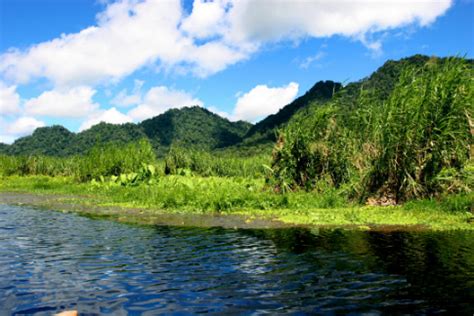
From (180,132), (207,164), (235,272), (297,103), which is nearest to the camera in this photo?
(235,272)

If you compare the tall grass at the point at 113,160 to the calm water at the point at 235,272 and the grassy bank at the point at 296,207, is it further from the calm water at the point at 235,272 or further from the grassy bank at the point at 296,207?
the calm water at the point at 235,272

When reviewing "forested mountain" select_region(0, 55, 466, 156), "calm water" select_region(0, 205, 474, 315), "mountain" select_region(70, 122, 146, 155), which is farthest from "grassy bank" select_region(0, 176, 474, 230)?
"mountain" select_region(70, 122, 146, 155)

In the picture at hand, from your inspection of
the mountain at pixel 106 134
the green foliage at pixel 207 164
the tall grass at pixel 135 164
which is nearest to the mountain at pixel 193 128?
the mountain at pixel 106 134

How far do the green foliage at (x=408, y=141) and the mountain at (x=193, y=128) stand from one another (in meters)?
119

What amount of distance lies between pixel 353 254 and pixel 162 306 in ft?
14.9

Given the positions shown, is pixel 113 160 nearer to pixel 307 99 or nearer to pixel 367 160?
pixel 367 160

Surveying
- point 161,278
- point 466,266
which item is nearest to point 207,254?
point 161,278

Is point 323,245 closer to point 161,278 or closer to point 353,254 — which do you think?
point 353,254

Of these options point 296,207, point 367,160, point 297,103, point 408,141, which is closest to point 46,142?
point 297,103

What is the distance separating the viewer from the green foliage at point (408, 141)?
14.5 metres

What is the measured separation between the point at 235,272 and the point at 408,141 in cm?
995

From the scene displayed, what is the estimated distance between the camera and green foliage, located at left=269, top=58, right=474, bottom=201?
14477mm

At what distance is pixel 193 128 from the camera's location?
156m

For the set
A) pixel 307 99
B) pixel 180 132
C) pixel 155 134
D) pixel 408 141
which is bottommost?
pixel 408 141
